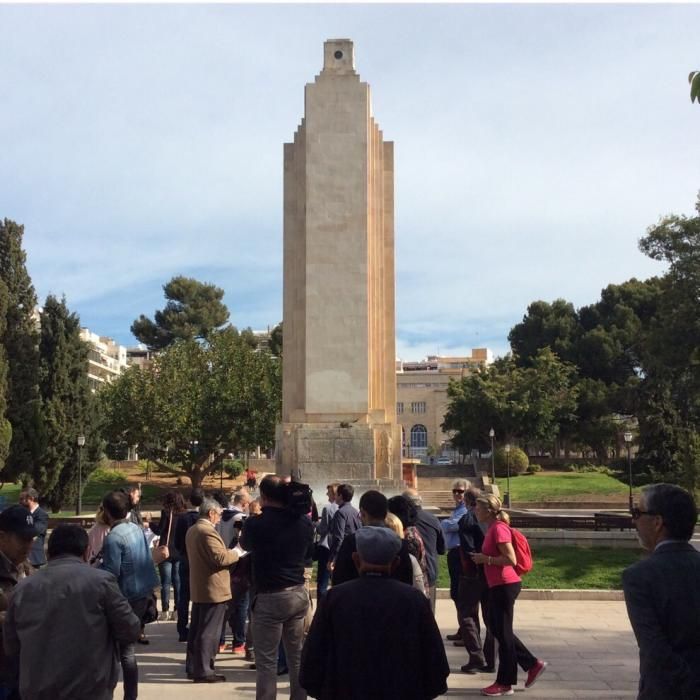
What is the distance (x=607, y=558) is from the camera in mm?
16094

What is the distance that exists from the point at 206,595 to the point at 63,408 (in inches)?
1085

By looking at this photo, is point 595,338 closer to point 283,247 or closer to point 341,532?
point 283,247

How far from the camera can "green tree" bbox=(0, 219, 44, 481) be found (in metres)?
31.6

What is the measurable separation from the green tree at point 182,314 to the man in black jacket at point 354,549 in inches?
2256

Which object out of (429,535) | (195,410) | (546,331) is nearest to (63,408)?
(195,410)

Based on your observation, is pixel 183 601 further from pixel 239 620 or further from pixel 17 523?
pixel 17 523

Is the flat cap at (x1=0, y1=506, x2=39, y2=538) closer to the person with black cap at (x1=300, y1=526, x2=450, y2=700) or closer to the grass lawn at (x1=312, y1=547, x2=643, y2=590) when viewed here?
the person with black cap at (x1=300, y1=526, x2=450, y2=700)

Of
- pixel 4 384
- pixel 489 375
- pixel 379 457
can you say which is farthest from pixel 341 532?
pixel 489 375

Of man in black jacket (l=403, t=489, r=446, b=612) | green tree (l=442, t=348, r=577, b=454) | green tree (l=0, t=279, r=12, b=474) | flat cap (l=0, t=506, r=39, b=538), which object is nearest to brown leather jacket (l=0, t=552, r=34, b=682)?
flat cap (l=0, t=506, r=39, b=538)

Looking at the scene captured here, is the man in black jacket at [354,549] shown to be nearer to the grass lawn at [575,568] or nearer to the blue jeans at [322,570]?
the blue jeans at [322,570]

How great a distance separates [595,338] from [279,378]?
2369cm

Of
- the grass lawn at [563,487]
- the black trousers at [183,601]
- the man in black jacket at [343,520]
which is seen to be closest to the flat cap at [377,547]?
the man in black jacket at [343,520]

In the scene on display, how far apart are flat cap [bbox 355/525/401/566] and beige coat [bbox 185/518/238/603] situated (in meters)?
3.88

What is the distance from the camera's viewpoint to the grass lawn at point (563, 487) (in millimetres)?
37250
